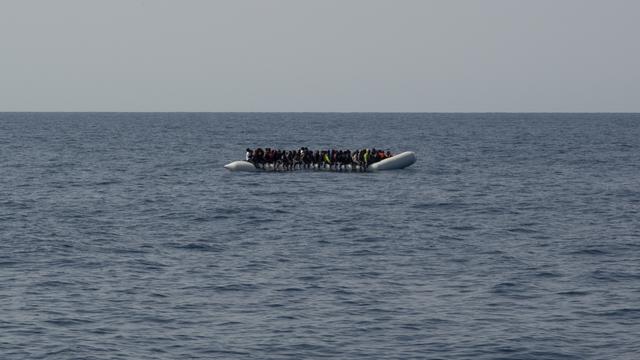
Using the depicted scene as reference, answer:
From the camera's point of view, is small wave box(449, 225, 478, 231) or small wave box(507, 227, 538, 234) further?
small wave box(449, 225, 478, 231)

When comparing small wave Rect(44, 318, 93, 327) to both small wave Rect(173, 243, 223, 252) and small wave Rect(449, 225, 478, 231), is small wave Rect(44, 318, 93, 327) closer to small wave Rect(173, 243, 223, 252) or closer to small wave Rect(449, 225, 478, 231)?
small wave Rect(173, 243, 223, 252)

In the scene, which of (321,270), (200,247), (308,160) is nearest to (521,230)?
(321,270)

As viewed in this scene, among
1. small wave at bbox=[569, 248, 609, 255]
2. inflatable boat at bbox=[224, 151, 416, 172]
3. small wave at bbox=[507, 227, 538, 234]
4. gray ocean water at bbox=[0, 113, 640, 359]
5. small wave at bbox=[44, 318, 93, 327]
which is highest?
inflatable boat at bbox=[224, 151, 416, 172]

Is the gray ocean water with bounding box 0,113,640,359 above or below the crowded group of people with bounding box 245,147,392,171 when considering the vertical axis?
below

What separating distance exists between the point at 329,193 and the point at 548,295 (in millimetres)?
30694

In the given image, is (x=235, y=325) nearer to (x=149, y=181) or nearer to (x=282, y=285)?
(x=282, y=285)

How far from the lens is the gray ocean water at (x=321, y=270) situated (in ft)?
83.1

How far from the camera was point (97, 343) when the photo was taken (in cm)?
2494

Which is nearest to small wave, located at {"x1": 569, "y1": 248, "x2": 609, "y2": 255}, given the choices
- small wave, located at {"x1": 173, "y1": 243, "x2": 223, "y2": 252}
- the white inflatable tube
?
small wave, located at {"x1": 173, "y1": 243, "x2": 223, "y2": 252}

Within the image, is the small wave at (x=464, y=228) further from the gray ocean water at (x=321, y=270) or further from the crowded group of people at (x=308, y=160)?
the crowded group of people at (x=308, y=160)

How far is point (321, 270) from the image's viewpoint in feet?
111

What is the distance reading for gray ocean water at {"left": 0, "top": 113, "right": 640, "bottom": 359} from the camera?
25328 mm

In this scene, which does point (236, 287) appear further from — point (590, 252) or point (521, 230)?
point (521, 230)

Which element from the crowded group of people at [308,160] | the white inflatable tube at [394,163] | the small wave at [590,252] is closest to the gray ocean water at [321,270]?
the small wave at [590,252]
